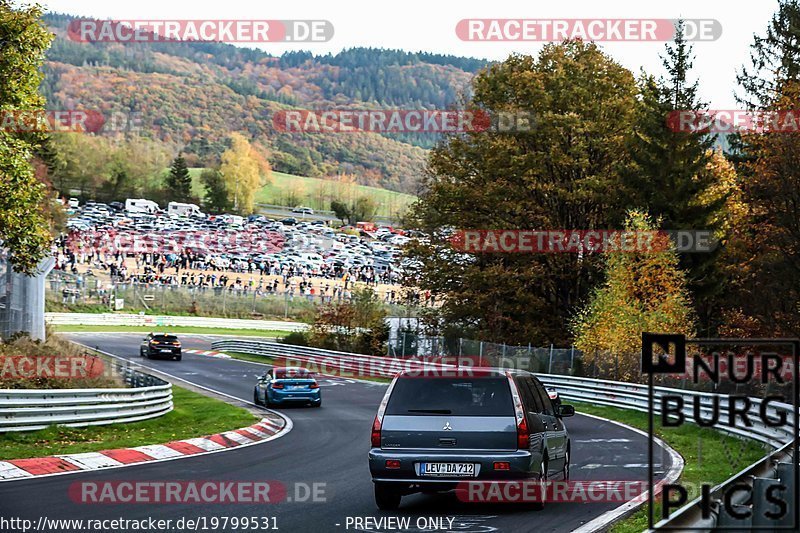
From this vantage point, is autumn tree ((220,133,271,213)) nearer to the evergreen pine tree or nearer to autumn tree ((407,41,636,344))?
the evergreen pine tree

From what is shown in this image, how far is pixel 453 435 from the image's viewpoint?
37.5 feet

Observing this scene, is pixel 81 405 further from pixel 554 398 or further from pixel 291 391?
pixel 291 391

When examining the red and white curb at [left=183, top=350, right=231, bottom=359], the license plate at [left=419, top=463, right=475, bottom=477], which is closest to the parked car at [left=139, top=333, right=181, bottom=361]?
the red and white curb at [left=183, top=350, right=231, bottom=359]

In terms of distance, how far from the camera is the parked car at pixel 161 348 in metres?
54.3

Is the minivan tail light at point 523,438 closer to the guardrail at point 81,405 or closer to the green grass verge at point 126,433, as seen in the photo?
the green grass verge at point 126,433

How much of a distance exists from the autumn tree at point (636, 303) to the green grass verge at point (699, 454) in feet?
39.6

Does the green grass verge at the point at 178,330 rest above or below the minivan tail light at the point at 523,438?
below

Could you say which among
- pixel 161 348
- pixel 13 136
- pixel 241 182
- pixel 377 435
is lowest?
pixel 161 348

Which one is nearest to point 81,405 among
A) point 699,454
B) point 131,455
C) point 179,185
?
point 131,455

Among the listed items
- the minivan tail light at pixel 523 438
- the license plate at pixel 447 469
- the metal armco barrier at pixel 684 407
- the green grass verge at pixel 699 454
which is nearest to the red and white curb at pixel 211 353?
the metal armco barrier at pixel 684 407

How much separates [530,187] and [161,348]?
20.4 metres

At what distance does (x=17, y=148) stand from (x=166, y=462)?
350 inches

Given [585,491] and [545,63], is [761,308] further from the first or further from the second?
[585,491]

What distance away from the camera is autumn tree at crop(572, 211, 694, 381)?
41812mm
